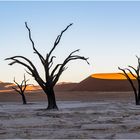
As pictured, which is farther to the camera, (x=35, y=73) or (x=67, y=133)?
(x=35, y=73)

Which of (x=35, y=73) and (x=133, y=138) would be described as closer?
(x=133, y=138)

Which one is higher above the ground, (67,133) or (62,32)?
(62,32)

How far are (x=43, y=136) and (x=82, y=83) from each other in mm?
86365

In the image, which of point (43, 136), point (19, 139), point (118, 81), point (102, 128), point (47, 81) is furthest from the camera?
point (118, 81)

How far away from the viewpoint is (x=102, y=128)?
12.8 meters

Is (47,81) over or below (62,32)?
below

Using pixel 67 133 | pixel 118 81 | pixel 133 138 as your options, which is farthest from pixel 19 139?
pixel 118 81

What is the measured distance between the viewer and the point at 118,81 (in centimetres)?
9362

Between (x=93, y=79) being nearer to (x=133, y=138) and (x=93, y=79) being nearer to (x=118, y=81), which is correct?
(x=118, y=81)

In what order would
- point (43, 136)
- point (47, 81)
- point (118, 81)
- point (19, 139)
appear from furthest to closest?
1. point (118, 81)
2. point (47, 81)
3. point (43, 136)
4. point (19, 139)

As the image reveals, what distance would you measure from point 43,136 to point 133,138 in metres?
2.21

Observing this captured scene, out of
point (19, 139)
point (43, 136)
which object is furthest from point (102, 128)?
point (19, 139)

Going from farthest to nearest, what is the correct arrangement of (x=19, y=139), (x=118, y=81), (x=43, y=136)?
1. (x=118, y=81)
2. (x=43, y=136)
3. (x=19, y=139)

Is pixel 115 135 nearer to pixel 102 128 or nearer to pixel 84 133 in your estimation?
pixel 84 133
